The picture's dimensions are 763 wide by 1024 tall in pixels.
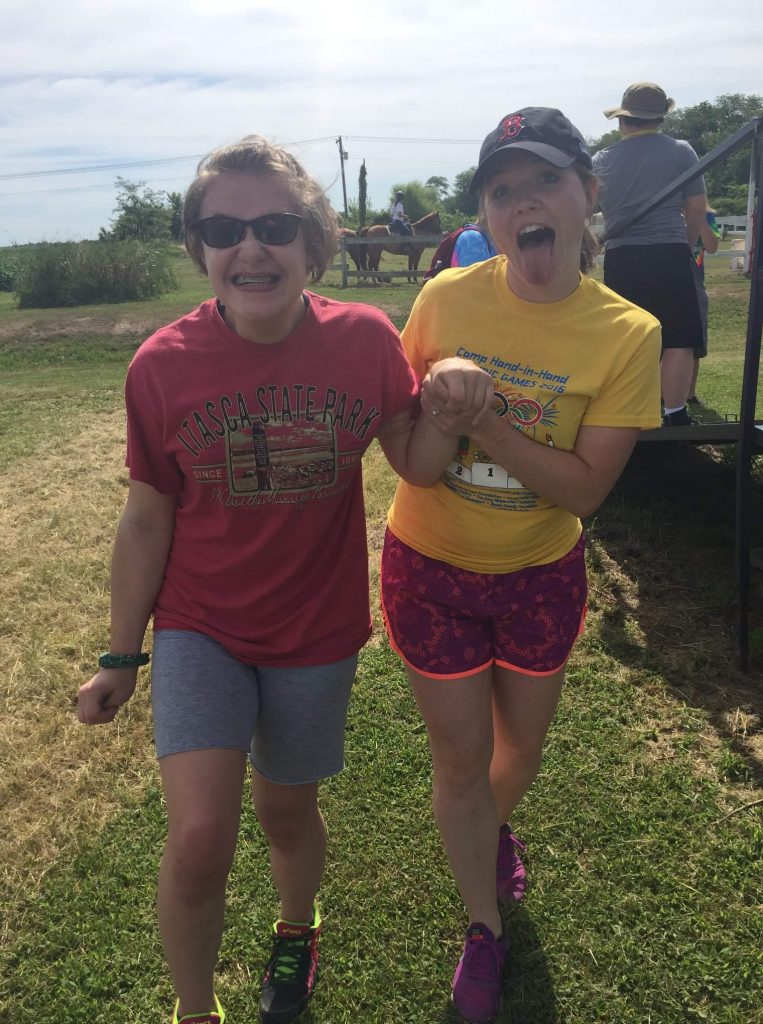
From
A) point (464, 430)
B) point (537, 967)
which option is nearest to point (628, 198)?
point (464, 430)

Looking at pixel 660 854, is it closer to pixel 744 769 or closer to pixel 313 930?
pixel 744 769

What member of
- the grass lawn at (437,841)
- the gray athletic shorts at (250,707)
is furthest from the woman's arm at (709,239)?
the gray athletic shorts at (250,707)

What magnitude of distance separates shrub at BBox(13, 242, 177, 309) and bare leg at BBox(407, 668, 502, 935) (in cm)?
1857

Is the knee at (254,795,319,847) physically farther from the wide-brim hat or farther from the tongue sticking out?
the wide-brim hat

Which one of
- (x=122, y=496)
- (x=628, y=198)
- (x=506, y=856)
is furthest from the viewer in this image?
(x=122, y=496)

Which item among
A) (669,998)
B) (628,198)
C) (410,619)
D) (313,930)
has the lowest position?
(669,998)

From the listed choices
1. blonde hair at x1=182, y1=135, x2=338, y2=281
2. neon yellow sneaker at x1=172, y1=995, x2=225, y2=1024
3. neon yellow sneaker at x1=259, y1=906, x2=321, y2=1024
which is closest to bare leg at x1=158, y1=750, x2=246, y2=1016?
neon yellow sneaker at x1=172, y1=995, x2=225, y2=1024

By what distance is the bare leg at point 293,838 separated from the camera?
1.87 metres

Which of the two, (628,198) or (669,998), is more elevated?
(628,198)

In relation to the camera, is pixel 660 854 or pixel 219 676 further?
pixel 660 854

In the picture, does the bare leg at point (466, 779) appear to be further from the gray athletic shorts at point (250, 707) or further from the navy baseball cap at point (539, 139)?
the navy baseball cap at point (539, 139)

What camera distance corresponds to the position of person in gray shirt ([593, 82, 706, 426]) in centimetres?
455

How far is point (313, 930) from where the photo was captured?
2.12 metres

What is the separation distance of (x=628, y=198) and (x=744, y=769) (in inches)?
131
